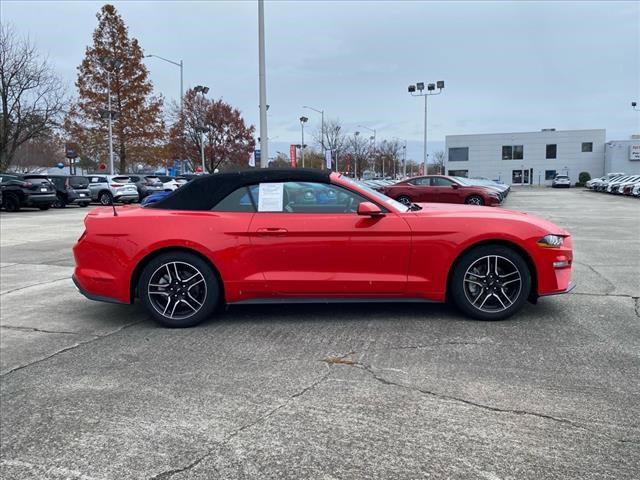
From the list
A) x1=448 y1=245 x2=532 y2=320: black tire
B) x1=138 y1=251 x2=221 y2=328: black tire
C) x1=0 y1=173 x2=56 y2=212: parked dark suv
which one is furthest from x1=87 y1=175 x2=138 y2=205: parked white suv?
x1=448 y1=245 x2=532 y2=320: black tire

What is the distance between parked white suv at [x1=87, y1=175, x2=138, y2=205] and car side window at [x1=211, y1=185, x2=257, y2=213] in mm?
24688

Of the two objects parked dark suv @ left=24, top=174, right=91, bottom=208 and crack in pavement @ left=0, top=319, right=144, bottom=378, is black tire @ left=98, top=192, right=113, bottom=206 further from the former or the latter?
crack in pavement @ left=0, top=319, right=144, bottom=378

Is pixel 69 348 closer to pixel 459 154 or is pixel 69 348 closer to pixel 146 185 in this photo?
pixel 146 185

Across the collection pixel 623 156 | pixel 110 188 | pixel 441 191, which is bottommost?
pixel 441 191

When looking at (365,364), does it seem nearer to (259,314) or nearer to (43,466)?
(259,314)

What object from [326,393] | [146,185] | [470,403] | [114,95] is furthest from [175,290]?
[114,95]

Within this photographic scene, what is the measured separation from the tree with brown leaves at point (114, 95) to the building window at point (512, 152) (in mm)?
50677

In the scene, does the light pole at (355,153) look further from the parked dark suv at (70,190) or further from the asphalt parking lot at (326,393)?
the asphalt parking lot at (326,393)

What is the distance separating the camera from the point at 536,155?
251ft

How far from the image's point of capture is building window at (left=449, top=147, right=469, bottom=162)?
79606mm

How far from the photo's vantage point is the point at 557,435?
3027 mm

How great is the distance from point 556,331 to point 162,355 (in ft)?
11.1

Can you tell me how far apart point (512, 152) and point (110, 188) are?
6257cm

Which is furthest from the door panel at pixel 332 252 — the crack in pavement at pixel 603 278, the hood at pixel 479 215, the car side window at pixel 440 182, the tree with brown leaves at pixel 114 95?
the tree with brown leaves at pixel 114 95
